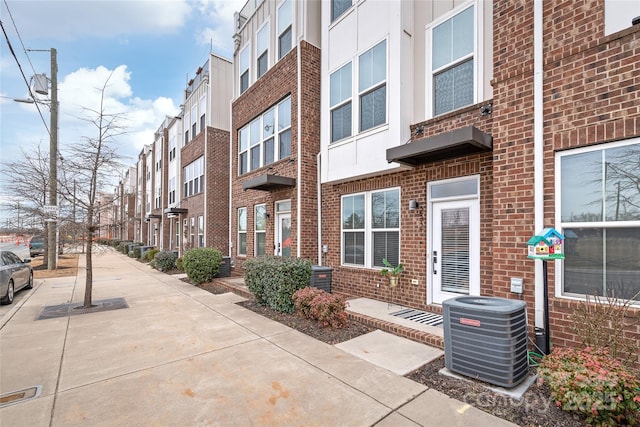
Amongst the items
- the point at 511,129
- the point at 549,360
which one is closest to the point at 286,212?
the point at 511,129

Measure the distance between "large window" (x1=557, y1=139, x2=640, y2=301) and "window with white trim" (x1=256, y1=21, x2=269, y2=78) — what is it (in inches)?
383

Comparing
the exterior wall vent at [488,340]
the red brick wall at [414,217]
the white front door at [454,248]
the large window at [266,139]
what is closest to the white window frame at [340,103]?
the red brick wall at [414,217]

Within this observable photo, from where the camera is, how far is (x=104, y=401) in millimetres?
3182

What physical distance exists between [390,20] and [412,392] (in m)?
6.82

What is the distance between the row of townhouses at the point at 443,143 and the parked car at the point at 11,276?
6.31m

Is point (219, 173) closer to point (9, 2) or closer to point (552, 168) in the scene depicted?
Result: point (9, 2)

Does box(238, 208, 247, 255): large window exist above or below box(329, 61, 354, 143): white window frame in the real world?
A: below

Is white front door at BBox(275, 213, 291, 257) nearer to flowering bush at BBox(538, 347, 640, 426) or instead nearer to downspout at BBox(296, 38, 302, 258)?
downspout at BBox(296, 38, 302, 258)

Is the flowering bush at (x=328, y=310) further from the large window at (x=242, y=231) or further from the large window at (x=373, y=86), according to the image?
the large window at (x=242, y=231)

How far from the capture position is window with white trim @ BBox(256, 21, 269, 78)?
10.7 metres

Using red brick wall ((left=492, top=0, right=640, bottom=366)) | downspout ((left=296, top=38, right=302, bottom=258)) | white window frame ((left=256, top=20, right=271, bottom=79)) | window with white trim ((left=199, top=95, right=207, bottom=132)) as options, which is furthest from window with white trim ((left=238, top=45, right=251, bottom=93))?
red brick wall ((left=492, top=0, right=640, bottom=366))

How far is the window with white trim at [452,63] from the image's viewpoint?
5578 mm

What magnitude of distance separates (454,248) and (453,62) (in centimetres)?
348

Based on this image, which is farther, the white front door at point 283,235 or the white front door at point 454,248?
the white front door at point 283,235
